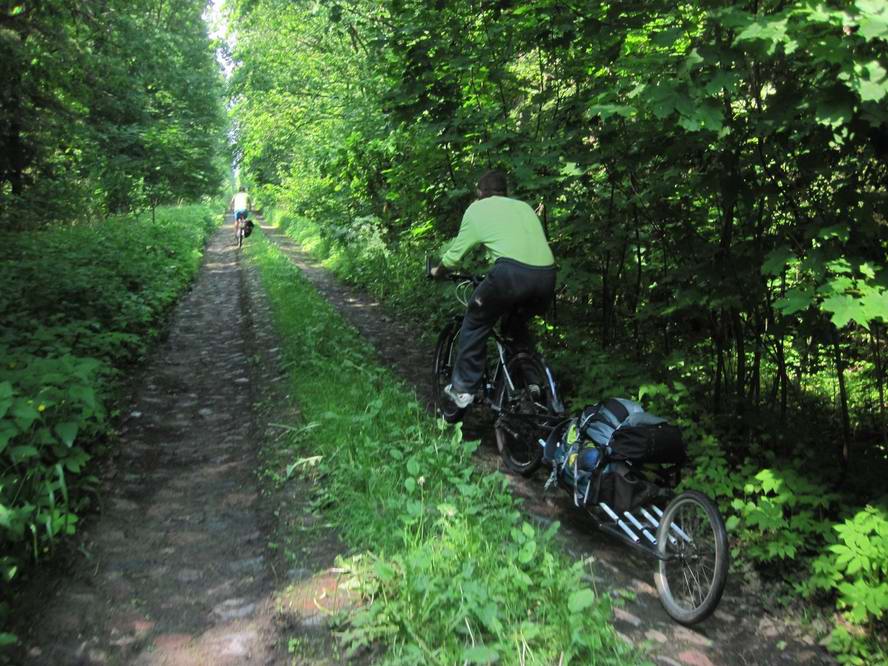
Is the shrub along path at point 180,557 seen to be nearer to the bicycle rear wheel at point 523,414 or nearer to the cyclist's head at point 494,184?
the bicycle rear wheel at point 523,414

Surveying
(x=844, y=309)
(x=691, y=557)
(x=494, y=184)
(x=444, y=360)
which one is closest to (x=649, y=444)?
(x=691, y=557)

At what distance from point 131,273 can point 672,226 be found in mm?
8748

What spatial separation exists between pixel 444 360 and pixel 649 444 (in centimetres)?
272

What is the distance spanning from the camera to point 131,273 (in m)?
10.4

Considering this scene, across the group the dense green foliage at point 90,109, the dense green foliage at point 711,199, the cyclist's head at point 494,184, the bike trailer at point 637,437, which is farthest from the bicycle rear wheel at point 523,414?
the dense green foliage at point 90,109

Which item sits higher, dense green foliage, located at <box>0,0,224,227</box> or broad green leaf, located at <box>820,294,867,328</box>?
dense green foliage, located at <box>0,0,224,227</box>

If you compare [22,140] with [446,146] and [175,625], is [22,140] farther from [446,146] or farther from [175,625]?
[175,625]

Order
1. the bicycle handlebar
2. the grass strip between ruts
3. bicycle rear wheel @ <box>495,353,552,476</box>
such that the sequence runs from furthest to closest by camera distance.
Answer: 1. the bicycle handlebar
2. bicycle rear wheel @ <box>495,353,552,476</box>
3. the grass strip between ruts

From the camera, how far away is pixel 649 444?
11.7 feet

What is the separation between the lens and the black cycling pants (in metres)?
4.54

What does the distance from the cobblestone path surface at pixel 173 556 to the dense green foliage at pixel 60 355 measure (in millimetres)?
259

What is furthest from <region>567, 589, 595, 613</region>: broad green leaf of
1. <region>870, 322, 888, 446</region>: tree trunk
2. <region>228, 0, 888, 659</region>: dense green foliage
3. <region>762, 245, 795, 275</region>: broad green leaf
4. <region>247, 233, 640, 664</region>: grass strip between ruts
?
<region>870, 322, 888, 446</region>: tree trunk

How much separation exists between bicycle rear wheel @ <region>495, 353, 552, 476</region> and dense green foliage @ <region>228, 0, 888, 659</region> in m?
0.84

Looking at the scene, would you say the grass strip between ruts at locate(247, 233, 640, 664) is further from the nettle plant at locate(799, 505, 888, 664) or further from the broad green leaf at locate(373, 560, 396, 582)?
the nettle plant at locate(799, 505, 888, 664)
